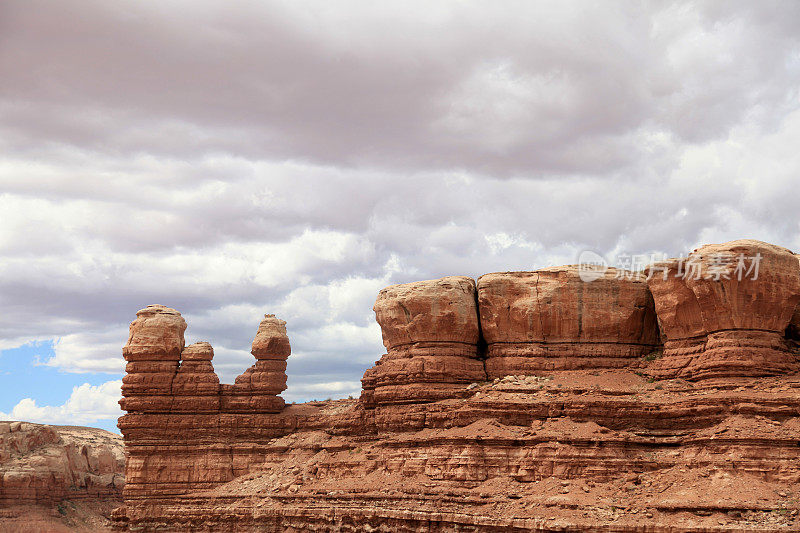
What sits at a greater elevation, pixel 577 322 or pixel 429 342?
pixel 577 322

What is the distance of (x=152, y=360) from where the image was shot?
65625mm

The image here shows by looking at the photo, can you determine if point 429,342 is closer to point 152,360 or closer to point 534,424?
point 534,424

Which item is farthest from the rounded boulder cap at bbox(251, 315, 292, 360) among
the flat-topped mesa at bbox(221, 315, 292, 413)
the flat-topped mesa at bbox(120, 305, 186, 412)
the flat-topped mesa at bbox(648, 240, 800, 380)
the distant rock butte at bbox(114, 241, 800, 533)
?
the flat-topped mesa at bbox(648, 240, 800, 380)

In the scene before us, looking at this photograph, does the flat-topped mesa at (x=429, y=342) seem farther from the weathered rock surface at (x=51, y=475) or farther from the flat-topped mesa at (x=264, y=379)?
the weathered rock surface at (x=51, y=475)

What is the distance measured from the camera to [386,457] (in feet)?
170

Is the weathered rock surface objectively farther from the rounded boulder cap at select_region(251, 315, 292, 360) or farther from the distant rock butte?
the rounded boulder cap at select_region(251, 315, 292, 360)

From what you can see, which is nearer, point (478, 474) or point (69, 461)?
point (478, 474)

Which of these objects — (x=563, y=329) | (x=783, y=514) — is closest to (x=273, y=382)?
(x=563, y=329)

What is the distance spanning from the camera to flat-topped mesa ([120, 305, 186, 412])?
64.6 metres

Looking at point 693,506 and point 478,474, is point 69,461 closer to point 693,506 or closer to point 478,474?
point 478,474

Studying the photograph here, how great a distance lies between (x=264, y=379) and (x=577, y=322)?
2143 centimetres

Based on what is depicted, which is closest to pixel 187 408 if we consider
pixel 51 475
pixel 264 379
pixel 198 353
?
pixel 198 353

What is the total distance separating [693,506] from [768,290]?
12313 millimetres

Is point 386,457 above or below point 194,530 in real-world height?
above
